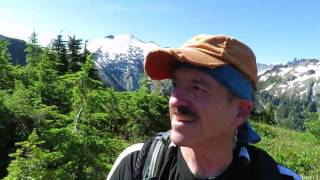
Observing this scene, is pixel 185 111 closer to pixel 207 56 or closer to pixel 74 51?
pixel 207 56

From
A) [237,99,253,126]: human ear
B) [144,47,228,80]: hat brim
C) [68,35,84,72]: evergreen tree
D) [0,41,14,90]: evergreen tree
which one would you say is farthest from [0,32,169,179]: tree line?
[68,35,84,72]: evergreen tree

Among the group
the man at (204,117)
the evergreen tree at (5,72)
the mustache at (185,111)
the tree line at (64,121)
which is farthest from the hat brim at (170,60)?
the evergreen tree at (5,72)

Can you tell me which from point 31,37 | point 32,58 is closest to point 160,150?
point 32,58

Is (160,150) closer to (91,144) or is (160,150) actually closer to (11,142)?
(91,144)

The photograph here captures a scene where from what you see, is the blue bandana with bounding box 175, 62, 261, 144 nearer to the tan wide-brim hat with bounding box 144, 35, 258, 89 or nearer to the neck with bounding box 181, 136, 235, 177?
the tan wide-brim hat with bounding box 144, 35, 258, 89

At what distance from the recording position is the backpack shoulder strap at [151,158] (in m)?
2.62

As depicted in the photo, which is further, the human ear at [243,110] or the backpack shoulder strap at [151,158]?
the human ear at [243,110]

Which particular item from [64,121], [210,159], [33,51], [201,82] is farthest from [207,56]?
[33,51]

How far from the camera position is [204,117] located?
2.62m

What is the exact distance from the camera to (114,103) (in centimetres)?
1656

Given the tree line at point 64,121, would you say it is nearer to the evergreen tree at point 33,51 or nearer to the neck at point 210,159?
the evergreen tree at point 33,51

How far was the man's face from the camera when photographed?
259cm

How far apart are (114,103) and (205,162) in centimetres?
1389

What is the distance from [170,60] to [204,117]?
0.38 metres
